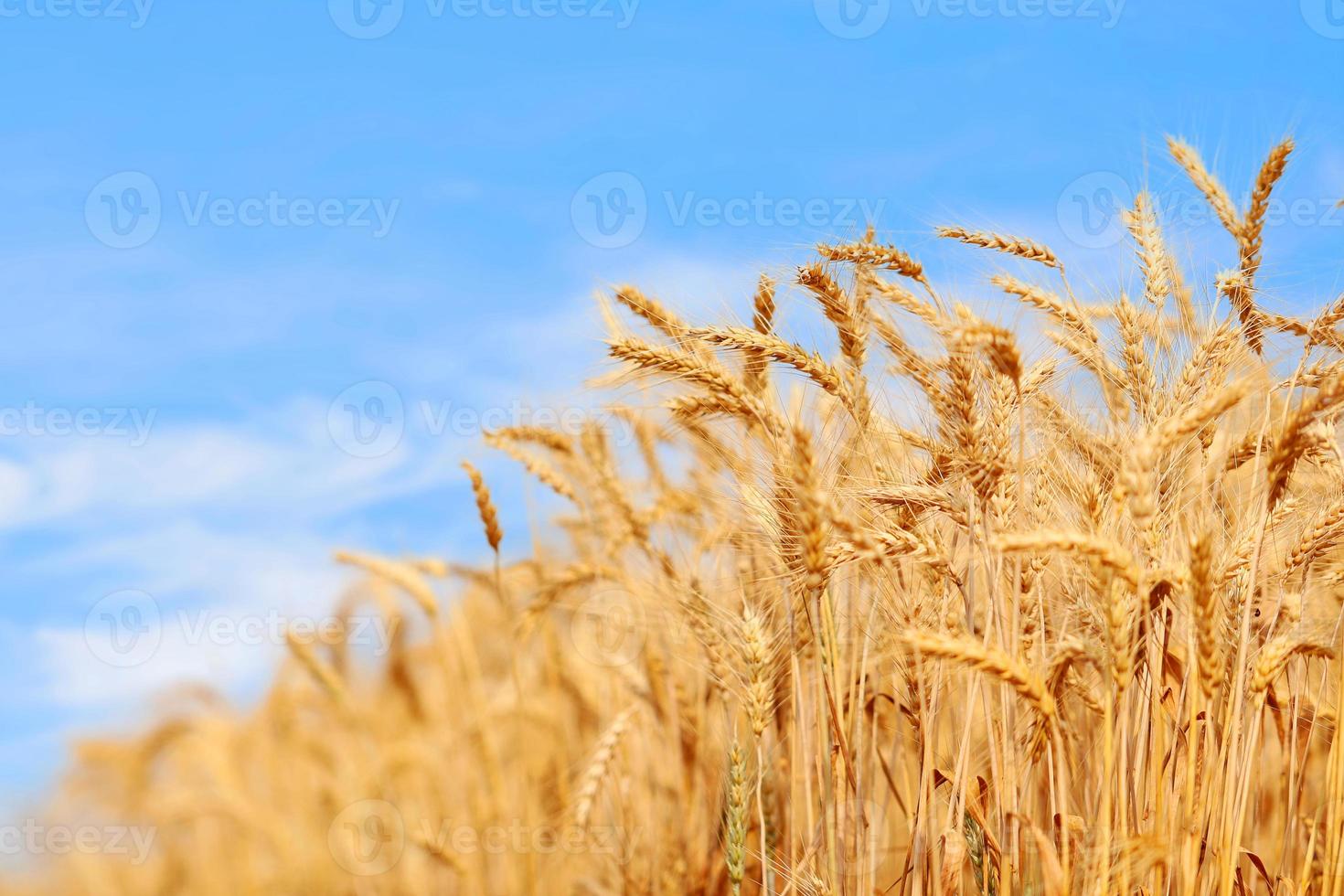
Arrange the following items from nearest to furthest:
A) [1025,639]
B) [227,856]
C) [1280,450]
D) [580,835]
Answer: [1280,450]
[1025,639]
[580,835]
[227,856]

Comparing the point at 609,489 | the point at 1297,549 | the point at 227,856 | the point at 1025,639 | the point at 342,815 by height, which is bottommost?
the point at 227,856

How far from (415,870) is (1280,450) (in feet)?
10.4

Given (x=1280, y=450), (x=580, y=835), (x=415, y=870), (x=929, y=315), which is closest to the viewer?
(x=1280, y=450)

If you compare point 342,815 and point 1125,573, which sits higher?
point 1125,573

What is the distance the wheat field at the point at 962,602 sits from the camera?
1680 mm

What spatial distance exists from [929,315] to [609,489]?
1.20 meters

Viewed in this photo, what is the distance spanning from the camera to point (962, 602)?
6.50ft

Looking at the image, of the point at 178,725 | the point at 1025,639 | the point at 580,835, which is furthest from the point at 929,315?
the point at 178,725

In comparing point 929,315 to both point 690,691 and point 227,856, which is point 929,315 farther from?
point 227,856

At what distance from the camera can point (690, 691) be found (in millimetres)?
2990

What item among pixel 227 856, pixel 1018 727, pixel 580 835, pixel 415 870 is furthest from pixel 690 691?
pixel 227 856

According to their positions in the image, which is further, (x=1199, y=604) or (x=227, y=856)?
(x=227, y=856)

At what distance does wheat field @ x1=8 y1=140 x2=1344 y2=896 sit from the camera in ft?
5.51

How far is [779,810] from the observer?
2.50m
